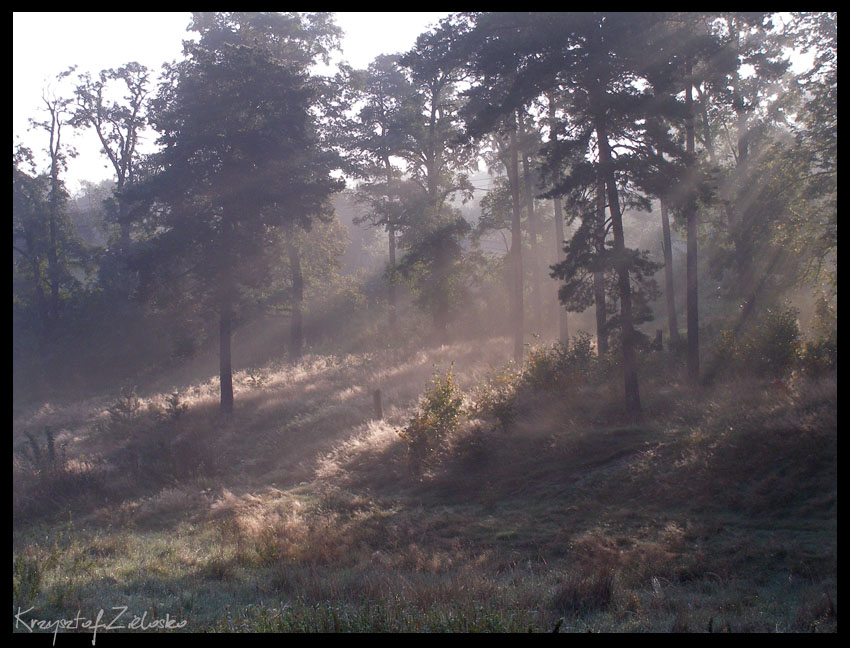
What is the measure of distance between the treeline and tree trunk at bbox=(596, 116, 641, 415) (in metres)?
0.05

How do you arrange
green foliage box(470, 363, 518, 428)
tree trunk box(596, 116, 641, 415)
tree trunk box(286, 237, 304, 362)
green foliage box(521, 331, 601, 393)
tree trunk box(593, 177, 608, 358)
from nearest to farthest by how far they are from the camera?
1. green foliage box(470, 363, 518, 428)
2. tree trunk box(596, 116, 641, 415)
3. tree trunk box(593, 177, 608, 358)
4. green foliage box(521, 331, 601, 393)
5. tree trunk box(286, 237, 304, 362)

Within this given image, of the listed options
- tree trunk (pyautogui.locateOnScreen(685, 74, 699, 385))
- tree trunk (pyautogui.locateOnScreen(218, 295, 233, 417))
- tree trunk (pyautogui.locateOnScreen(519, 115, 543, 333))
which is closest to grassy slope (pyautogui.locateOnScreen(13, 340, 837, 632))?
tree trunk (pyautogui.locateOnScreen(685, 74, 699, 385))

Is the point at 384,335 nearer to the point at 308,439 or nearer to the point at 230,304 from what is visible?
the point at 230,304

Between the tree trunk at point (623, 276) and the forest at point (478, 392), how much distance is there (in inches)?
3.0

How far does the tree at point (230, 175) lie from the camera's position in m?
21.7

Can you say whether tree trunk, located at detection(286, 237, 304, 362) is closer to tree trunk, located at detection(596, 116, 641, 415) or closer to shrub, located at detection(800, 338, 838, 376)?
tree trunk, located at detection(596, 116, 641, 415)

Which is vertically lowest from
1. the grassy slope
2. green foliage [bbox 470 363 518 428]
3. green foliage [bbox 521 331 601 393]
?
the grassy slope

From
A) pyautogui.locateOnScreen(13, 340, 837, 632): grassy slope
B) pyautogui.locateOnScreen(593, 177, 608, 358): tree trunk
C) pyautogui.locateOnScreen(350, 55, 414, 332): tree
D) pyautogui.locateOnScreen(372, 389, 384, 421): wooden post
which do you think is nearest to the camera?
pyautogui.locateOnScreen(13, 340, 837, 632): grassy slope

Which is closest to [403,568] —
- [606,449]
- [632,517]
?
[632,517]

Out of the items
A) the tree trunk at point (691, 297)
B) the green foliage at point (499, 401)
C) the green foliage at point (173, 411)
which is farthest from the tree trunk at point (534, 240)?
the green foliage at point (173, 411)

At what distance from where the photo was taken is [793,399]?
13.5 meters

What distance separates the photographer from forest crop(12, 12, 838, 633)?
313 inches

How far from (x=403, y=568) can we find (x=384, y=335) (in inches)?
1086

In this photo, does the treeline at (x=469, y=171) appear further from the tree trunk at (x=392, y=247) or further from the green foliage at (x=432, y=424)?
the green foliage at (x=432, y=424)
